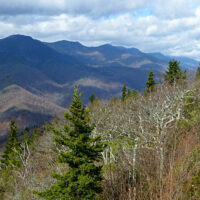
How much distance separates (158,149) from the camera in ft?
14.6

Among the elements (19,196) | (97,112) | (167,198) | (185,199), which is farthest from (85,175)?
(97,112)

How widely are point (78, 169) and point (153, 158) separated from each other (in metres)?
4.84

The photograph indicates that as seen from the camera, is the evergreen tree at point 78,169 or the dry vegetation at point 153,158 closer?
the dry vegetation at point 153,158

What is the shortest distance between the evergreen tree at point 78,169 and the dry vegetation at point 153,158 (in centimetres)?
66

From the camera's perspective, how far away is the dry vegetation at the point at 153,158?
4.02 meters

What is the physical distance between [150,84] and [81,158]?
35.2 metres

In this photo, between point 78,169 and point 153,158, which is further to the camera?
point 78,169

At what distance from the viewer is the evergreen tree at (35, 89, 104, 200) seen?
8.56 m

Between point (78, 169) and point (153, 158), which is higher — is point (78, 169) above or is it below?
below

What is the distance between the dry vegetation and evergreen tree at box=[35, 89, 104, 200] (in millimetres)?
663

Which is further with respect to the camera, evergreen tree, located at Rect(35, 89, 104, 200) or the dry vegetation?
evergreen tree, located at Rect(35, 89, 104, 200)

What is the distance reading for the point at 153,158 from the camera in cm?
495

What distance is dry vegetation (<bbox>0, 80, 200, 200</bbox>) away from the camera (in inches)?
158

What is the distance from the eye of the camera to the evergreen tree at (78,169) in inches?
337
